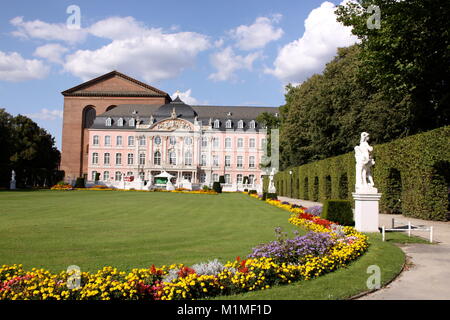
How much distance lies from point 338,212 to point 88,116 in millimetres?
72124

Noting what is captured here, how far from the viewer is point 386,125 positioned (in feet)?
95.6

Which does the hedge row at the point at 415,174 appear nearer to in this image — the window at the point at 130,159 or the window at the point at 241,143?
the window at the point at 241,143

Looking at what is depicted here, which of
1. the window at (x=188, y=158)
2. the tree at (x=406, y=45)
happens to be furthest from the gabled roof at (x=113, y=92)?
the tree at (x=406, y=45)

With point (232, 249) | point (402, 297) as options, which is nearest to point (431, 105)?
point (232, 249)

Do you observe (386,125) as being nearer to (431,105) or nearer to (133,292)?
(431,105)

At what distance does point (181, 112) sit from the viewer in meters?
72.3

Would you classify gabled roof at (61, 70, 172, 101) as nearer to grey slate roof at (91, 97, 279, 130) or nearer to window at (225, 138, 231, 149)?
grey slate roof at (91, 97, 279, 130)

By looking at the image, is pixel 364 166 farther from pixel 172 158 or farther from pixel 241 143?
pixel 241 143

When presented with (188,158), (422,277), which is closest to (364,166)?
(422,277)

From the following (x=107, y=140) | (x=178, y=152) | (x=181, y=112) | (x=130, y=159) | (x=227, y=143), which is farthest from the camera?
(x=227, y=143)

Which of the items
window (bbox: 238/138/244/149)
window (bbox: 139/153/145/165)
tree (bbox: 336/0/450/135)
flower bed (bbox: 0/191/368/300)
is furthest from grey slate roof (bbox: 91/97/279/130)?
flower bed (bbox: 0/191/368/300)

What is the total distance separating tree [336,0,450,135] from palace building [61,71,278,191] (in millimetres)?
50501

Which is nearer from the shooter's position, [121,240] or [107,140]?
[121,240]

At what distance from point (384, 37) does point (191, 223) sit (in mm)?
11707
